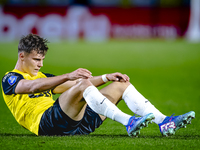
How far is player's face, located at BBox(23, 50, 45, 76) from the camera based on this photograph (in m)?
4.25

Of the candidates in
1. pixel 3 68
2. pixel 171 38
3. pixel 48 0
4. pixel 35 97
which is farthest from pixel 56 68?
pixel 48 0

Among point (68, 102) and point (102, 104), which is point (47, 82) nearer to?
point (68, 102)

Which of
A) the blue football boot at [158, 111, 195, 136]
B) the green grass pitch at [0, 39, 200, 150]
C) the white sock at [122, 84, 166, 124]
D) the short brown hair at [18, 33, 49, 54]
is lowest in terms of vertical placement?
the green grass pitch at [0, 39, 200, 150]

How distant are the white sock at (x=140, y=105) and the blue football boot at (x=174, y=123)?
0.09m

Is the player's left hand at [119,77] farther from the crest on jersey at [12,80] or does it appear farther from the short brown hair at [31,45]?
the crest on jersey at [12,80]

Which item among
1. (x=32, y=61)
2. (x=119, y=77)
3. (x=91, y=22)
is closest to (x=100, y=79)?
(x=119, y=77)

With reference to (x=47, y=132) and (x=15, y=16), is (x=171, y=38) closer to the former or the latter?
(x=15, y=16)

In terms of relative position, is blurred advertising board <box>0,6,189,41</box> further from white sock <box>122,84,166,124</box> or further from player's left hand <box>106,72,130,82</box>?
white sock <box>122,84,166,124</box>

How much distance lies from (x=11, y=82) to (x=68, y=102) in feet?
1.96

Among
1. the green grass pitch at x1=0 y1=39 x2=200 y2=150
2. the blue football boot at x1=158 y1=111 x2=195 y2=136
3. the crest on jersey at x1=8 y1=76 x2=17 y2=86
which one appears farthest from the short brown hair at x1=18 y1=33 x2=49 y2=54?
the blue football boot at x1=158 y1=111 x2=195 y2=136

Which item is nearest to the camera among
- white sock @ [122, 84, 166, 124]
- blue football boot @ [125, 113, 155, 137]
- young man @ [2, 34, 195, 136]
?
blue football boot @ [125, 113, 155, 137]

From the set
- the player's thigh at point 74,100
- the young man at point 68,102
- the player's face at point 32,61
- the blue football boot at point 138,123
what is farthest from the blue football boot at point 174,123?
the player's face at point 32,61

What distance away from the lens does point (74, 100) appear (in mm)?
3936

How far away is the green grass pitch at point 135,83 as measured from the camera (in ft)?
12.9
